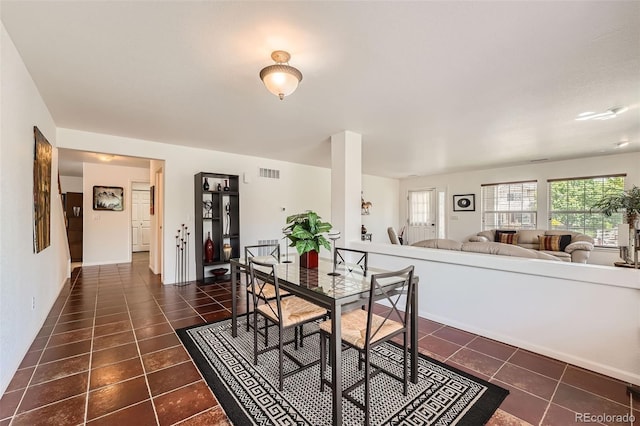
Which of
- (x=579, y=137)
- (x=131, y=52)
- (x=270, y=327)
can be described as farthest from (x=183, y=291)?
(x=579, y=137)

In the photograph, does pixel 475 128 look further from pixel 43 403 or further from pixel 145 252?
pixel 145 252

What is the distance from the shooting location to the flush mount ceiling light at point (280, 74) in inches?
78.8

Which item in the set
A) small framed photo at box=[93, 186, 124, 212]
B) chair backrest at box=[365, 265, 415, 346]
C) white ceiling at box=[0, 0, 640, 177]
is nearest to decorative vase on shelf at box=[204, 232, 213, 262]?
white ceiling at box=[0, 0, 640, 177]

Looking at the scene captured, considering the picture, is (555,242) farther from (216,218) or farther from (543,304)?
(216,218)

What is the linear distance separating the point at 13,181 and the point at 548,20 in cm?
376

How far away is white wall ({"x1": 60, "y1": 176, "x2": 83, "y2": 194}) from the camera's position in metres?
7.58

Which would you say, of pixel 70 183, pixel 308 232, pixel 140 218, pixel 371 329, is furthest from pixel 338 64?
pixel 70 183

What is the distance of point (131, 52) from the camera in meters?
2.02

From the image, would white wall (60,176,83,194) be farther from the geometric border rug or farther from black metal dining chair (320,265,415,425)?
black metal dining chair (320,265,415,425)

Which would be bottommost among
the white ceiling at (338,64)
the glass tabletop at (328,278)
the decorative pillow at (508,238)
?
the decorative pillow at (508,238)

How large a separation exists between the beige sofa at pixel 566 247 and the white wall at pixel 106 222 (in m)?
8.69

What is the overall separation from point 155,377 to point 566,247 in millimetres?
7016

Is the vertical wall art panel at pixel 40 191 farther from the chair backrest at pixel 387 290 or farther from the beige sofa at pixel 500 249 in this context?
the beige sofa at pixel 500 249
